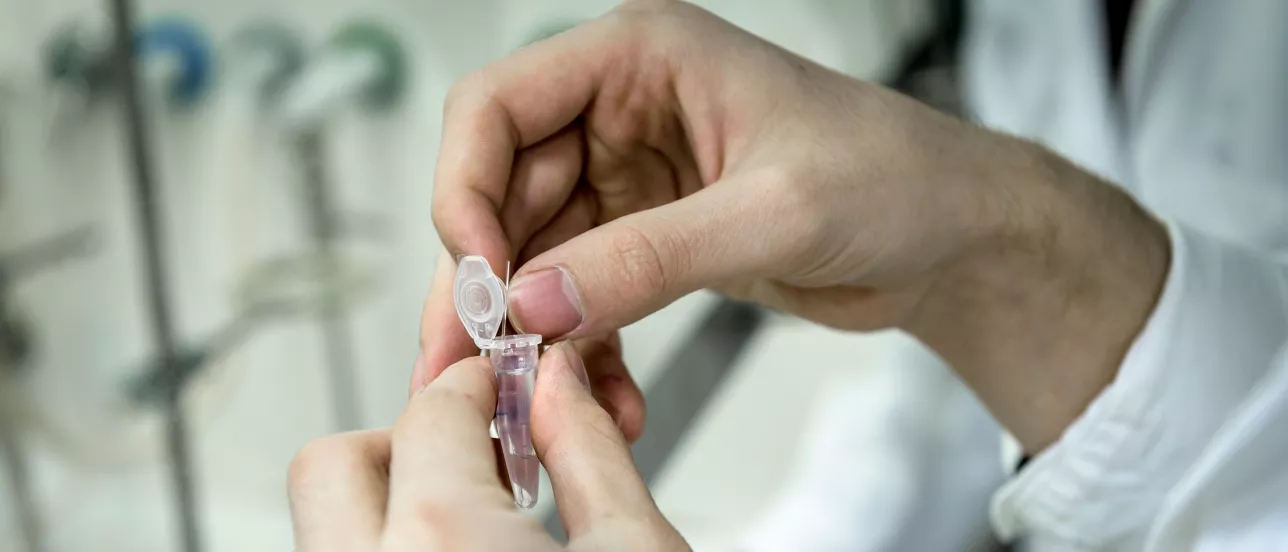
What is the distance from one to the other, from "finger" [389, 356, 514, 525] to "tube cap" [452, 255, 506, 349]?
5 cm

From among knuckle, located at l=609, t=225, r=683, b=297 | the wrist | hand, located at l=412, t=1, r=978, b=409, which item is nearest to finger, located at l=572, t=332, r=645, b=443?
hand, located at l=412, t=1, r=978, b=409

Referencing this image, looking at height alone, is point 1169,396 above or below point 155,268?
above

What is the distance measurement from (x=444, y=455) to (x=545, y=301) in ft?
0.28

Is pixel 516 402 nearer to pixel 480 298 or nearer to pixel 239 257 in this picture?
pixel 480 298

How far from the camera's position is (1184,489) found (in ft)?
1.77

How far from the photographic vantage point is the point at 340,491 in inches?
12.6

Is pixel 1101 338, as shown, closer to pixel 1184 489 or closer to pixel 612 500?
pixel 1184 489

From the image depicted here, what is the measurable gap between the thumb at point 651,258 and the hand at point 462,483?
0.03 m

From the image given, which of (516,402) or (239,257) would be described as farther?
(239,257)

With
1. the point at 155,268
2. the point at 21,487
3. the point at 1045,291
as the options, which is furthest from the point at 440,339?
the point at 21,487

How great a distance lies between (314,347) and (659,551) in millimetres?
966

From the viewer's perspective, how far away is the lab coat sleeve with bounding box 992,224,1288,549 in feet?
1.86

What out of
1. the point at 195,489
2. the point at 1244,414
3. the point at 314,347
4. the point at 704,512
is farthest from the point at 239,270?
Result: the point at 1244,414

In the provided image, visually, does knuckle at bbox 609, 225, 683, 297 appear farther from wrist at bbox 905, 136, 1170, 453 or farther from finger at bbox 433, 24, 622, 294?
wrist at bbox 905, 136, 1170, 453
